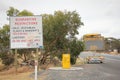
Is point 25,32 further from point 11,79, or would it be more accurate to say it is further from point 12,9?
point 12,9

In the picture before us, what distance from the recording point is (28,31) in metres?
16.5

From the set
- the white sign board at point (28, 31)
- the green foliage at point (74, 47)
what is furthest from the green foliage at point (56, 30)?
the white sign board at point (28, 31)

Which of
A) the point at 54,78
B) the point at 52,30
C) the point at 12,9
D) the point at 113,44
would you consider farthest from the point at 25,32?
the point at 113,44

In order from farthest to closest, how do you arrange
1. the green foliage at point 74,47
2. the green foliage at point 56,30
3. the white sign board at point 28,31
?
1. the green foliage at point 74,47
2. the green foliage at point 56,30
3. the white sign board at point 28,31

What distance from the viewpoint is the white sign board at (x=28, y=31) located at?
16344 millimetres

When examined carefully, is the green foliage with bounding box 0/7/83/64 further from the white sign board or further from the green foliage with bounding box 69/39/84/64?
the white sign board

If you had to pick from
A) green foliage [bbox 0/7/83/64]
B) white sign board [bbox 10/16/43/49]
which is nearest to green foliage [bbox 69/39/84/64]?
green foliage [bbox 0/7/83/64]

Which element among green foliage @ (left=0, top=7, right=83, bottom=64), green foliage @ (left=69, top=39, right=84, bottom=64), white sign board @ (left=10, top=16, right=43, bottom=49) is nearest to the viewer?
white sign board @ (left=10, top=16, right=43, bottom=49)

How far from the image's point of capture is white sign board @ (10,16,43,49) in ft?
53.6

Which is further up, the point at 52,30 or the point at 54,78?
the point at 52,30

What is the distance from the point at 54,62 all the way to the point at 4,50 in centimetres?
641

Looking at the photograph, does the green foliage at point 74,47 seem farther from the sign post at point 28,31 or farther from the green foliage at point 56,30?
the sign post at point 28,31

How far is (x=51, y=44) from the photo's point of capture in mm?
36656

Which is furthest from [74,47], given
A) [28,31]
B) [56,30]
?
[28,31]
